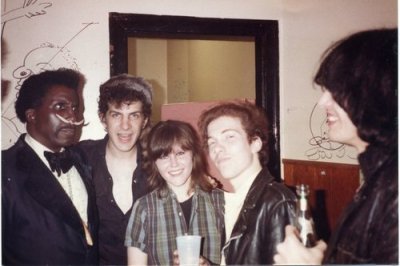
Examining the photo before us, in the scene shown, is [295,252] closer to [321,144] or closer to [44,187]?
[321,144]

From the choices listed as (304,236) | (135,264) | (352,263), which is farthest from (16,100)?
(352,263)

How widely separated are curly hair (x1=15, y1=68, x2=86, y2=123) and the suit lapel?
110mm

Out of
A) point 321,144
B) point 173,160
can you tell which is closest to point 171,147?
point 173,160

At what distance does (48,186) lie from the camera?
1282mm

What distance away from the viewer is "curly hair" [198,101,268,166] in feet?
4.27

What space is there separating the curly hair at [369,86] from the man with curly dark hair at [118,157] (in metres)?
0.56

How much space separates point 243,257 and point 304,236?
178 mm

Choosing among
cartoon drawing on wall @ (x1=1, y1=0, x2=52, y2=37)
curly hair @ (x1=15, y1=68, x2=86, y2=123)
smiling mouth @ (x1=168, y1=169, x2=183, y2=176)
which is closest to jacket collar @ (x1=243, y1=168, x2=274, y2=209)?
smiling mouth @ (x1=168, y1=169, x2=183, y2=176)

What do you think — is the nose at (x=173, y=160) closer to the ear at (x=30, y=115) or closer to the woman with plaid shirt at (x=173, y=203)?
the woman with plaid shirt at (x=173, y=203)

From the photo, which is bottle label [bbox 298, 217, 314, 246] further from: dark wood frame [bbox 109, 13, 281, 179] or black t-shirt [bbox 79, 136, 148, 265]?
black t-shirt [bbox 79, 136, 148, 265]

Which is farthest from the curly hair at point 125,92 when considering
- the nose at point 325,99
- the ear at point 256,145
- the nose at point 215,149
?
the nose at point 325,99

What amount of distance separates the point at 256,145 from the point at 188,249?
366 millimetres

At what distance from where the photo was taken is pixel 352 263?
3.53 feet

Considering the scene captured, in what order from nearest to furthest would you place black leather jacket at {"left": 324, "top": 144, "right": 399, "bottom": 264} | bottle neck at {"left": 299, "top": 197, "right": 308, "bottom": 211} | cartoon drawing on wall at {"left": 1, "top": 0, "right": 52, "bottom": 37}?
black leather jacket at {"left": 324, "top": 144, "right": 399, "bottom": 264}
bottle neck at {"left": 299, "top": 197, "right": 308, "bottom": 211}
cartoon drawing on wall at {"left": 1, "top": 0, "right": 52, "bottom": 37}
